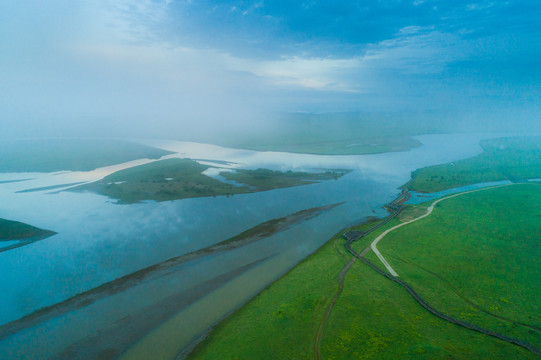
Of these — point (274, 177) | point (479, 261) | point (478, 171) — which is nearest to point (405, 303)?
point (479, 261)

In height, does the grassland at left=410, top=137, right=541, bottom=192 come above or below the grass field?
above

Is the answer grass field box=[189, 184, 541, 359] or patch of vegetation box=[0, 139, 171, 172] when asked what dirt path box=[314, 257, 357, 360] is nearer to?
grass field box=[189, 184, 541, 359]

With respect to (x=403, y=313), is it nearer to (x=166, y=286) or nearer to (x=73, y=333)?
(x=166, y=286)

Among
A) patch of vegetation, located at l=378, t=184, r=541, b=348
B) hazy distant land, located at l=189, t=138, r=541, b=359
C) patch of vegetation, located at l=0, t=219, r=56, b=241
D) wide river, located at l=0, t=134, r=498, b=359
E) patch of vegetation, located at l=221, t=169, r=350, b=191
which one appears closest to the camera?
hazy distant land, located at l=189, t=138, r=541, b=359

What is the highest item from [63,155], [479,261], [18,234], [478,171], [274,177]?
[63,155]

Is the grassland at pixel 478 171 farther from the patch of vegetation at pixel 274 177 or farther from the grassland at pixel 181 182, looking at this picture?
the grassland at pixel 181 182

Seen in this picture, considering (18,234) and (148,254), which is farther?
(18,234)

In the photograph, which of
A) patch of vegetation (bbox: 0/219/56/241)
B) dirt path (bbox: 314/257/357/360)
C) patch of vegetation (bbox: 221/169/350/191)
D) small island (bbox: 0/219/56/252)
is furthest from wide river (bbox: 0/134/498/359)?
dirt path (bbox: 314/257/357/360)

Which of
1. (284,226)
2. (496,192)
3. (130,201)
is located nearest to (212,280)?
(284,226)

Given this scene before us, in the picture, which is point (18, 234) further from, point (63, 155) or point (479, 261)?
point (63, 155)
